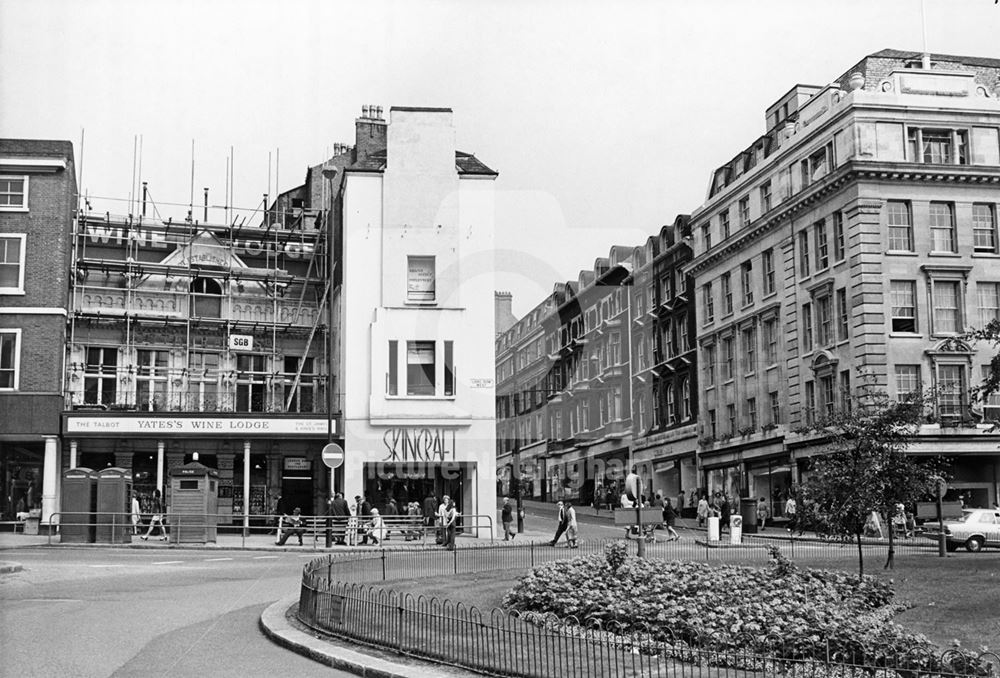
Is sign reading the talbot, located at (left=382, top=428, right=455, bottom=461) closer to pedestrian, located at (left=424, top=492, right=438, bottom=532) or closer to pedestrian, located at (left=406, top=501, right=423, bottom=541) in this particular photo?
pedestrian, located at (left=406, top=501, right=423, bottom=541)

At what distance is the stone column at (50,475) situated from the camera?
39062 mm

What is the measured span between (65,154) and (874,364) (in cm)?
3255

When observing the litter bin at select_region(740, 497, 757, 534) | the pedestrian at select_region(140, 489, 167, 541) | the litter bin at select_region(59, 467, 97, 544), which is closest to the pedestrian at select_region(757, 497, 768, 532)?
the litter bin at select_region(740, 497, 757, 534)

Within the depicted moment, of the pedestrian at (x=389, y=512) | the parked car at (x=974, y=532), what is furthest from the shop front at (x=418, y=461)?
the parked car at (x=974, y=532)

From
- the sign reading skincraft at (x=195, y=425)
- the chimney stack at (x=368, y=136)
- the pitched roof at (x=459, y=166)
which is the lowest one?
the sign reading skincraft at (x=195, y=425)

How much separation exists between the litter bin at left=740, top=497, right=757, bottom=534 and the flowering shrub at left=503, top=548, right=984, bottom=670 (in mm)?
29857

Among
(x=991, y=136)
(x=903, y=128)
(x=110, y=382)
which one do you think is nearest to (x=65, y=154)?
(x=110, y=382)

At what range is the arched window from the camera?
46125 millimetres

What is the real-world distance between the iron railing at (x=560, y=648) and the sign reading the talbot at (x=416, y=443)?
24.0m

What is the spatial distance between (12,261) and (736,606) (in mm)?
34892

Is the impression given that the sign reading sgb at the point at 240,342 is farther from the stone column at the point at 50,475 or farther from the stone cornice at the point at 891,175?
the stone cornice at the point at 891,175

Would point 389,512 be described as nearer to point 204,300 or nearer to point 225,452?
point 225,452

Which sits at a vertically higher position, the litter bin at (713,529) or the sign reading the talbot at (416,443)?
the sign reading the talbot at (416,443)

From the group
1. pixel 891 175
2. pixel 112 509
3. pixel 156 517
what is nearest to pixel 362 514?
pixel 156 517
